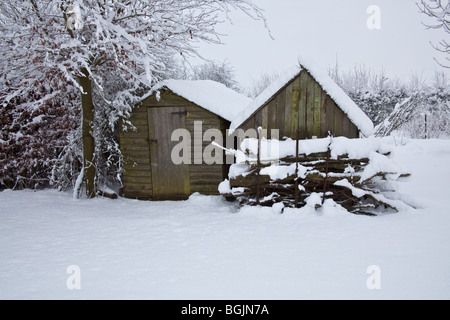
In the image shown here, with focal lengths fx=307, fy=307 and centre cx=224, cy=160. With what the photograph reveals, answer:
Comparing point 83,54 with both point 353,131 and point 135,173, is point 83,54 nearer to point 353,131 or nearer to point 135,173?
point 135,173

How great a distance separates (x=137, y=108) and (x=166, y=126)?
949mm

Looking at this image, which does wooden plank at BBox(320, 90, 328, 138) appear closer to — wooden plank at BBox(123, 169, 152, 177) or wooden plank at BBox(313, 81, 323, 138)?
wooden plank at BBox(313, 81, 323, 138)

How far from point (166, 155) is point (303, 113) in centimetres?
377

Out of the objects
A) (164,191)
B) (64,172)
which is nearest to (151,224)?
(164,191)

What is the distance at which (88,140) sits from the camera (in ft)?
25.7

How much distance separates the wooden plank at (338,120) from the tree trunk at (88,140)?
5.84 metres

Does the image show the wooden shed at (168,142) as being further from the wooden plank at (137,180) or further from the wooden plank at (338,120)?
the wooden plank at (338,120)

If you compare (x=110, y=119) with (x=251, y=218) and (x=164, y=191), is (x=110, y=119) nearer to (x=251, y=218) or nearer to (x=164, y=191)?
(x=164, y=191)

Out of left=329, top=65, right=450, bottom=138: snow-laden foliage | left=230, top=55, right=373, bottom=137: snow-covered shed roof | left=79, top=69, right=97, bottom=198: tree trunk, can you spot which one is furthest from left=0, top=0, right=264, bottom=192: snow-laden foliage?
left=329, top=65, right=450, bottom=138: snow-laden foliage

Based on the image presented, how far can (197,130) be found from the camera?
317 inches

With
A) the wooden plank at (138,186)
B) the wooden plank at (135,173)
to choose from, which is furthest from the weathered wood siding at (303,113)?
the wooden plank at (138,186)

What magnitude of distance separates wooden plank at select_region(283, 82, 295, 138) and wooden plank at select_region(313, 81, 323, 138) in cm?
49

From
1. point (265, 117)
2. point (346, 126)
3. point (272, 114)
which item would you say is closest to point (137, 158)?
point (265, 117)
